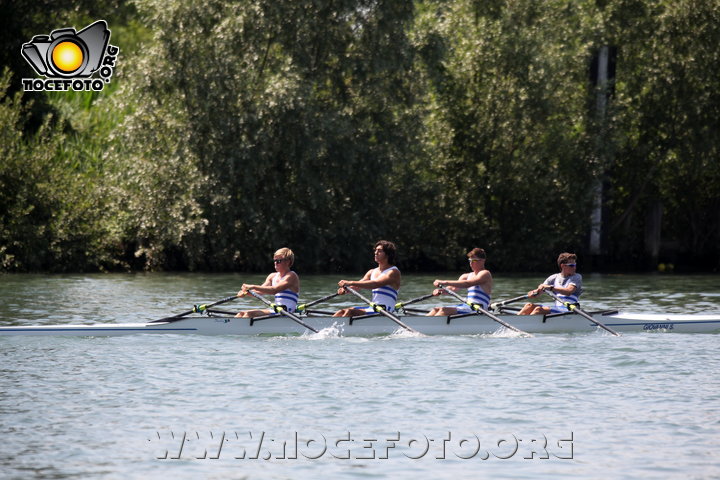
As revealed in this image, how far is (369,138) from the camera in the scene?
37281 millimetres

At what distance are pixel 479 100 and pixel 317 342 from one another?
A: 937 inches

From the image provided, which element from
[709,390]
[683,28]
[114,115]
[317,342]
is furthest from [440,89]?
[709,390]

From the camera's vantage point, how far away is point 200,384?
1373cm

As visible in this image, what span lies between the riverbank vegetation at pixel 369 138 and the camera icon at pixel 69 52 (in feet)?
4.69

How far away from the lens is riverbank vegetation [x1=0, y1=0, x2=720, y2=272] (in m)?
34.7

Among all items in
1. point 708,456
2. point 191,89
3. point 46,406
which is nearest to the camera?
point 708,456

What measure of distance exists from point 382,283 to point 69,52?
67.6 ft

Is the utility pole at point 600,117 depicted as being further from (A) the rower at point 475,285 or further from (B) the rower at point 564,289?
(A) the rower at point 475,285

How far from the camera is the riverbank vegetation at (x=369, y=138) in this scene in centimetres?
3466

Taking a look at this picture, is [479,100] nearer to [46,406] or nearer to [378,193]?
[378,193]

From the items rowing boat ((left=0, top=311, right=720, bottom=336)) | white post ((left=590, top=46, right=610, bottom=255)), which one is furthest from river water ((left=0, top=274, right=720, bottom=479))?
white post ((left=590, top=46, right=610, bottom=255))

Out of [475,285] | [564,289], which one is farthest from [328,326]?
[564,289]

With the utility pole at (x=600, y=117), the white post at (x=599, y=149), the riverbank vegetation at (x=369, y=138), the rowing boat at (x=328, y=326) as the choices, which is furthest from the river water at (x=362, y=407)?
the white post at (x=599, y=149)

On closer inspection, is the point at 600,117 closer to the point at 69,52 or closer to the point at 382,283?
the point at 69,52
